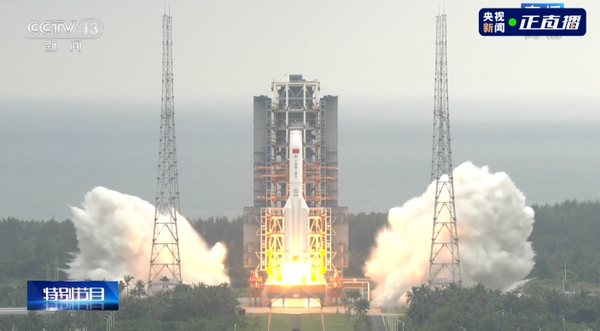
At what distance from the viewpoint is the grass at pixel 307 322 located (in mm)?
95125

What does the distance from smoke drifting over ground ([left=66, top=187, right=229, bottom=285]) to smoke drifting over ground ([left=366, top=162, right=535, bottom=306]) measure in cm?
1028

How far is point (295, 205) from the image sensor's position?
10362 cm

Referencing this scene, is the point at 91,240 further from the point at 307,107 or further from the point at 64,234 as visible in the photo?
the point at 64,234

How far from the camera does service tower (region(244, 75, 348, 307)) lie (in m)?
104

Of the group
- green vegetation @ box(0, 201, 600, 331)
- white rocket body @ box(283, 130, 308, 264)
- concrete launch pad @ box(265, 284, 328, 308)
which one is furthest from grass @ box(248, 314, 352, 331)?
white rocket body @ box(283, 130, 308, 264)

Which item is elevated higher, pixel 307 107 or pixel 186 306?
pixel 307 107

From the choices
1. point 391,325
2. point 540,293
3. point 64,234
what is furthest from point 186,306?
point 64,234

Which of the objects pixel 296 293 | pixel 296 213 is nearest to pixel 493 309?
pixel 296 293

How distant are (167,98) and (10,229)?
42.4 metres

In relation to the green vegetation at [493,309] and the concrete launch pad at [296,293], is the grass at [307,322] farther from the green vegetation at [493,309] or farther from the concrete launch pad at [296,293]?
the green vegetation at [493,309]

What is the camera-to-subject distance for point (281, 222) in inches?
4195

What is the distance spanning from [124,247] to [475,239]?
68.6 feet

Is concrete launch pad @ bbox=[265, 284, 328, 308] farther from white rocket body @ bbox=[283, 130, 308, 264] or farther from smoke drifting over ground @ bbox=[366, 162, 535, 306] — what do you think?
smoke drifting over ground @ bbox=[366, 162, 535, 306]

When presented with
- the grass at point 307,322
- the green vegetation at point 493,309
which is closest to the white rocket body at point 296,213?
the grass at point 307,322
